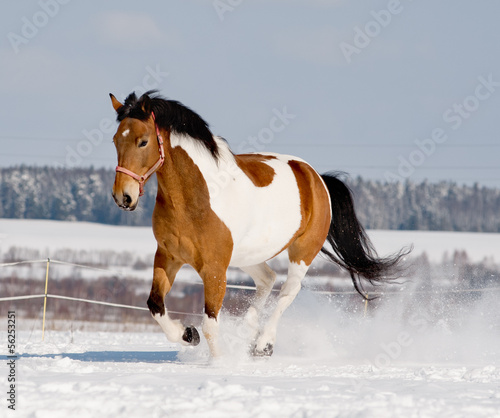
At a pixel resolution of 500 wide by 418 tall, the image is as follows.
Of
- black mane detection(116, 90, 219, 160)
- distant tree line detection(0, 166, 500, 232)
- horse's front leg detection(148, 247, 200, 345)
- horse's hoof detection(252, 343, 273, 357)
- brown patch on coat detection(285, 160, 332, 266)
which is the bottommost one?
distant tree line detection(0, 166, 500, 232)

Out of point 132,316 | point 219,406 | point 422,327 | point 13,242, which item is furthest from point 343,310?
point 13,242

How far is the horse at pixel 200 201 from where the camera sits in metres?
5.07

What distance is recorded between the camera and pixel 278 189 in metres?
6.19

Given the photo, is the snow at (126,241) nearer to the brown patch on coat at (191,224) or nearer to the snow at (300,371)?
the snow at (300,371)

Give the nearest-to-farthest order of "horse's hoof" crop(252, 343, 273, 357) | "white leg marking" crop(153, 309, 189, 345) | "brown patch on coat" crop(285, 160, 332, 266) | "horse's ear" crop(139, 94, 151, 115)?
1. "horse's ear" crop(139, 94, 151, 115)
2. "white leg marking" crop(153, 309, 189, 345)
3. "horse's hoof" crop(252, 343, 273, 357)
4. "brown patch on coat" crop(285, 160, 332, 266)

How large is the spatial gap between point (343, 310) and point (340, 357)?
163 centimetres

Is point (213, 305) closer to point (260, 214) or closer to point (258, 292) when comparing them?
point (260, 214)

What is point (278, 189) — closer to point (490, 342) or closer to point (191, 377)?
point (191, 377)

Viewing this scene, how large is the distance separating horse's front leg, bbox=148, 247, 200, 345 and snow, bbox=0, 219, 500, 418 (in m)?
0.24

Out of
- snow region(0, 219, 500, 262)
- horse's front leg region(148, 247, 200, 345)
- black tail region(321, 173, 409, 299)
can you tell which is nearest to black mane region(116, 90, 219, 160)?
horse's front leg region(148, 247, 200, 345)

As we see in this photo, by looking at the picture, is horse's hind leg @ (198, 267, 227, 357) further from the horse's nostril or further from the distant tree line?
the distant tree line

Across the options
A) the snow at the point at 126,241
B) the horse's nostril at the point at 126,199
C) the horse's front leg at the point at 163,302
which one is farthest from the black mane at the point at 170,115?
the snow at the point at 126,241

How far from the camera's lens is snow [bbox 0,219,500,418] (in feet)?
11.1

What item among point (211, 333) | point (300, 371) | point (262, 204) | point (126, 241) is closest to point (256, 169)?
point (262, 204)
